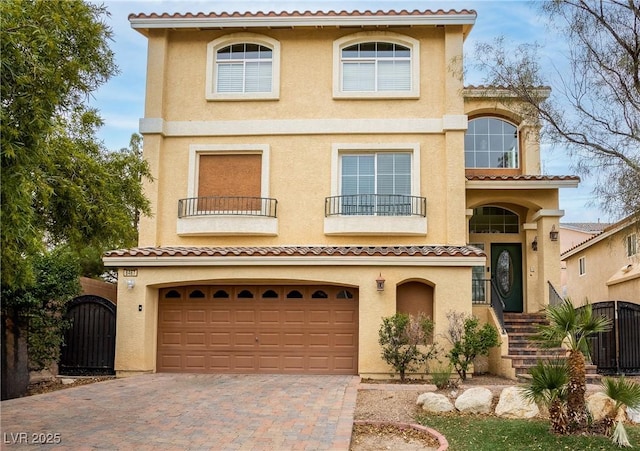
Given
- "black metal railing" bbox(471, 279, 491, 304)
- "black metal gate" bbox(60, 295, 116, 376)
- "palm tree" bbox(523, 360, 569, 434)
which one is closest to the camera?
"palm tree" bbox(523, 360, 569, 434)

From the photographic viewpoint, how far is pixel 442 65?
18.9m

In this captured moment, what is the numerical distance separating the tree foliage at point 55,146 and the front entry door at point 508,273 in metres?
12.5

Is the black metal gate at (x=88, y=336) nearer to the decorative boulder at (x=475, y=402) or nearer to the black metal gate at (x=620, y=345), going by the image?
the decorative boulder at (x=475, y=402)

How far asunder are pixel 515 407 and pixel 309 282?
7.16 meters

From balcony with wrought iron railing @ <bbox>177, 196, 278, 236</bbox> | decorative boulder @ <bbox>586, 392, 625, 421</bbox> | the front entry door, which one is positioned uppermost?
balcony with wrought iron railing @ <bbox>177, 196, 278, 236</bbox>

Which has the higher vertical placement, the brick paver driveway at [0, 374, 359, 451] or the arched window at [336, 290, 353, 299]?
the arched window at [336, 290, 353, 299]

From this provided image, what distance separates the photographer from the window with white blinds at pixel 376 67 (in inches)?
750

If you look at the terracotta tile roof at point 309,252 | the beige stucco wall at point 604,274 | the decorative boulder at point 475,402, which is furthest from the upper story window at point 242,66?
the beige stucco wall at point 604,274

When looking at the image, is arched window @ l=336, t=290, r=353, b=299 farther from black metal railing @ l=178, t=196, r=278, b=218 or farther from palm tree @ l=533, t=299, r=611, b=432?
palm tree @ l=533, t=299, r=611, b=432

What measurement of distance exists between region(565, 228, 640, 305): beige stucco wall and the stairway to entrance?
3401 millimetres

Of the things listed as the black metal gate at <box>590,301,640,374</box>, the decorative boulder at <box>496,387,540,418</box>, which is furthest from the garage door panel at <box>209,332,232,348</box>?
the black metal gate at <box>590,301,640,374</box>

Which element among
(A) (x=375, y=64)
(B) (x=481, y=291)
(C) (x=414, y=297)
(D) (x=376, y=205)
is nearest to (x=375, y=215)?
(D) (x=376, y=205)

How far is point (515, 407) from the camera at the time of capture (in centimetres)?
1147

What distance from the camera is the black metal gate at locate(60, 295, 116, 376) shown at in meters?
17.3
